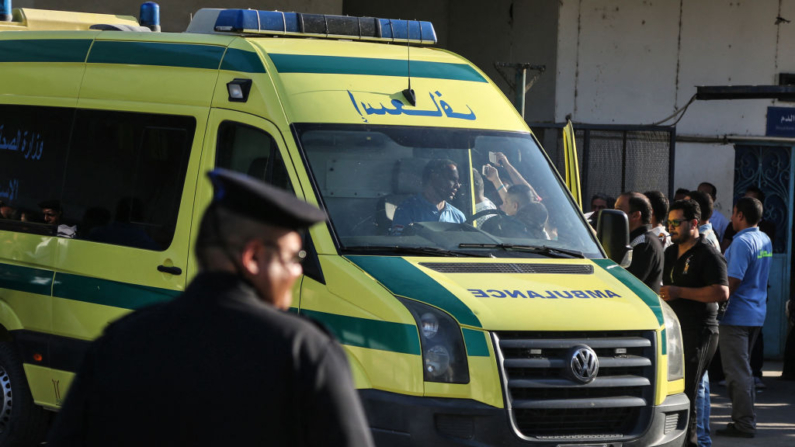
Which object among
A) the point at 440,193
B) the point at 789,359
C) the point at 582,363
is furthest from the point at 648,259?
the point at 789,359

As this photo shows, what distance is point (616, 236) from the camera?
6406 mm

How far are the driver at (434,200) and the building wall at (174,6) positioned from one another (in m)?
7.56

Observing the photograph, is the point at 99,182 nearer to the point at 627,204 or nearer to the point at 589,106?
the point at 627,204

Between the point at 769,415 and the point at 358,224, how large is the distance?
5758mm

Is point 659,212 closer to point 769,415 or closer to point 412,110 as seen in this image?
point 769,415

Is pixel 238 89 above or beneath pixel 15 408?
above

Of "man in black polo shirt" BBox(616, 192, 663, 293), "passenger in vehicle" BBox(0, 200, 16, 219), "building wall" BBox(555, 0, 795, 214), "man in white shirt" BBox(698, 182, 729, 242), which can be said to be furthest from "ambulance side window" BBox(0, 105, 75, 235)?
"man in white shirt" BBox(698, 182, 729, 242)

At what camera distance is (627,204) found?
29.2ft

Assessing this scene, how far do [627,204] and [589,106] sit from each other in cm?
497

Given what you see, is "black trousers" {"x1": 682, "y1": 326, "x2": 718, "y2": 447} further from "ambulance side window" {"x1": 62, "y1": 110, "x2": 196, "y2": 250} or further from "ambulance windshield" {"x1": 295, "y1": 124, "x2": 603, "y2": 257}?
"ambulance side window" {"x1": 62, "y1": 110, "x2": 196, "y2": 250}

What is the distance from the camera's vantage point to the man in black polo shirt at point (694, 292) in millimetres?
7781

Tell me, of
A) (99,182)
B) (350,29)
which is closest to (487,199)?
(350,29)

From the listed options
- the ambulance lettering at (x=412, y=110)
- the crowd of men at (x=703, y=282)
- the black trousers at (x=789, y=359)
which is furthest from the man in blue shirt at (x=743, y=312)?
the ambulance lettering at (x=412, y=110)

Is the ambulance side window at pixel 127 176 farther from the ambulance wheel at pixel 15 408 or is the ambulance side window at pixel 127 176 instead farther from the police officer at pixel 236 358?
the police officer at pixel 236 358
